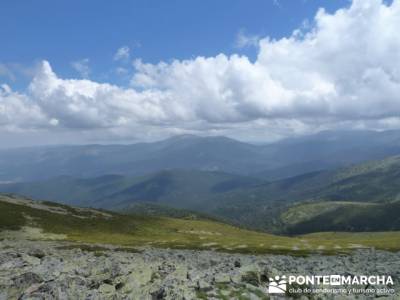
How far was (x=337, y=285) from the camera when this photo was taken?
2992cm

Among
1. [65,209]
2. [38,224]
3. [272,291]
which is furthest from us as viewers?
[65,209]

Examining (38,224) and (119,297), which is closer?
(119,297)

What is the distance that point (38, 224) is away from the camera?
119 metres

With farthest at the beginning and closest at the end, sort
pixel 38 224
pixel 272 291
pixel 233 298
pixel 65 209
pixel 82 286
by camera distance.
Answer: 1. pixel 65 209
2. pixel 38 224
3. pixel 82 286
4. pixel 272 291
5. pixel 233 298

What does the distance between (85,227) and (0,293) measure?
107 m

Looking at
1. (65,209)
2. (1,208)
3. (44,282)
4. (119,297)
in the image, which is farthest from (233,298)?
(65,209)

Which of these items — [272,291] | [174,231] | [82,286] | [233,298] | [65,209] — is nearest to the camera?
[233,298]

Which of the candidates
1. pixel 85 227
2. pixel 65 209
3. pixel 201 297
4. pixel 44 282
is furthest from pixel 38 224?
pixel 201 297

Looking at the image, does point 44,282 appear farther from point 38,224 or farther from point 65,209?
point 65,209

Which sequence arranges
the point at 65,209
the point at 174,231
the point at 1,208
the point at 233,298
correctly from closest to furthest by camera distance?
Result: 1. the point at 233,298
2. the point at 1,208
3. the point at 174,231
4. the point at 65,209

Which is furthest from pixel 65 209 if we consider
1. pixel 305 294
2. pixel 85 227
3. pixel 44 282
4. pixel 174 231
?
pixel 305 294

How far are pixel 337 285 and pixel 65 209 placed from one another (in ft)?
491

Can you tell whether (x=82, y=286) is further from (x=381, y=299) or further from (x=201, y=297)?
(x=381, y=299)

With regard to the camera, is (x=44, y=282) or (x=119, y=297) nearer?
(x=119, y=297)
